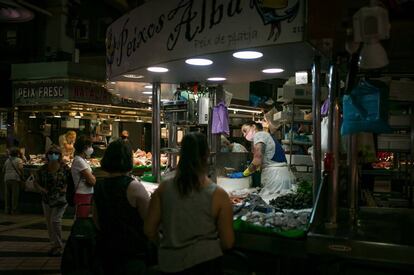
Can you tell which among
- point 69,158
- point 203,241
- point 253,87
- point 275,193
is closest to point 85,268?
point 203,241

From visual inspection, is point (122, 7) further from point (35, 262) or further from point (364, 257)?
point (364, 257)

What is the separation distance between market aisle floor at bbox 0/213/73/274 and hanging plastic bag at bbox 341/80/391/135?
5.11m

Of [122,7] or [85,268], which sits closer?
[85,268]

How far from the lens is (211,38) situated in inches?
176

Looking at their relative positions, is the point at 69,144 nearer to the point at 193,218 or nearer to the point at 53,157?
the point at 53,157

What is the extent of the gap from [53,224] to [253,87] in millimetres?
10162

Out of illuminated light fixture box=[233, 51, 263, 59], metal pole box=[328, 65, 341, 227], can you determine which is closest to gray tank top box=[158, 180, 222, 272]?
metal pole box=[328, 65, 341, 227]

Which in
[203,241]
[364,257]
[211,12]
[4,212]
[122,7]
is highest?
[122,7]

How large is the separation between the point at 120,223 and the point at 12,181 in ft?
31.0

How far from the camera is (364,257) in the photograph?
11.6 feet

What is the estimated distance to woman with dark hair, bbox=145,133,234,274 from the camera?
295 cm

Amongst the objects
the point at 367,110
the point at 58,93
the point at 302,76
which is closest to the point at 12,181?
the point at 58,93

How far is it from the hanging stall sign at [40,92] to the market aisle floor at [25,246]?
3.98 m

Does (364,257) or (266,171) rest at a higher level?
(266,171)
